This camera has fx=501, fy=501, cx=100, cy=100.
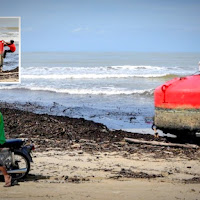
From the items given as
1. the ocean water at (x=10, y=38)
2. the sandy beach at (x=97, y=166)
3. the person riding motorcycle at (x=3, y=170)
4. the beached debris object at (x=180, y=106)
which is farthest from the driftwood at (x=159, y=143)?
the ocean water at (x=10, y=38)

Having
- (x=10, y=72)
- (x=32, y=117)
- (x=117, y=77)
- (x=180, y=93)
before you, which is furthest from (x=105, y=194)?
(x=117, y=77)

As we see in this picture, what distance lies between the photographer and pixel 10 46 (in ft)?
28.8

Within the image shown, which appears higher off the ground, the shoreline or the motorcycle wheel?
the shoreline

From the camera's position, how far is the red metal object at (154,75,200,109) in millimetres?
6699

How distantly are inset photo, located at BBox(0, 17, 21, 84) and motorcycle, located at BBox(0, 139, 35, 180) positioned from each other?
3.80 metres

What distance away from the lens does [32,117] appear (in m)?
Answer: 8.58

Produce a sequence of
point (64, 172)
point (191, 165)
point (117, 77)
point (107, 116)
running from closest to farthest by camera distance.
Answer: point (64, 172)
point (191, 165)
point (107, 116)
point (117, 77)

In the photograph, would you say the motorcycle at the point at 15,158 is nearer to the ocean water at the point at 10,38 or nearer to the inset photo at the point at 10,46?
the inset photo at the point at 10,46

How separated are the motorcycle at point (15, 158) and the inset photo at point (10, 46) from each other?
380 cm

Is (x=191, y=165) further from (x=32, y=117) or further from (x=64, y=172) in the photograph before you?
(x=32, y=117)

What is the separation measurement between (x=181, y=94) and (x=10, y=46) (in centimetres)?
345

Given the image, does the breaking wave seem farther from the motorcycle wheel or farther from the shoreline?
the motorcycle wheel

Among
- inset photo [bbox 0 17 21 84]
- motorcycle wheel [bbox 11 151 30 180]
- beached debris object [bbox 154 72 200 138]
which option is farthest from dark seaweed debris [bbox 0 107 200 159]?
motorcycle wheel [bbox 11 151 30 180]

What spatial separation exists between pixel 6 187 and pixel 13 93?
10.7m
